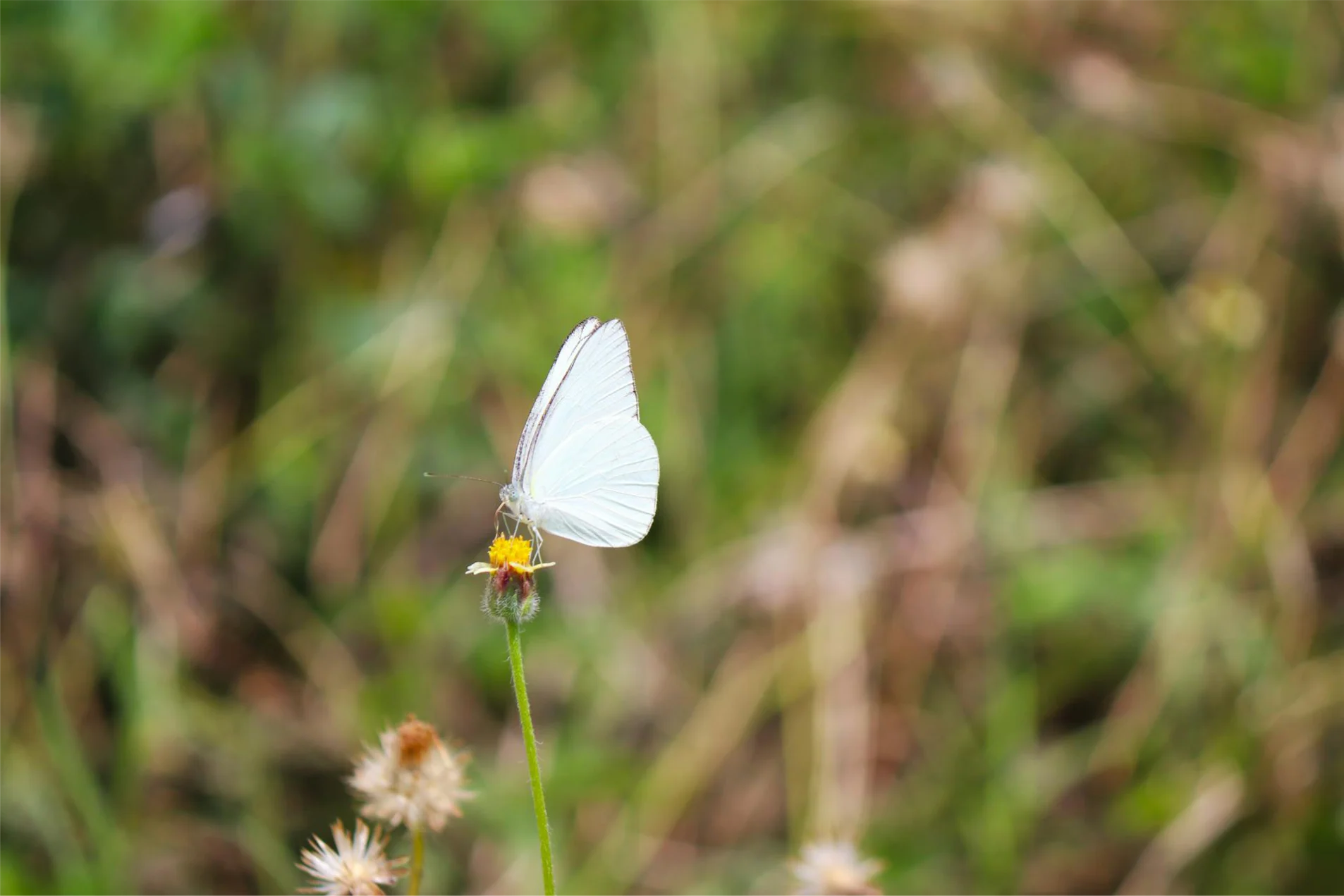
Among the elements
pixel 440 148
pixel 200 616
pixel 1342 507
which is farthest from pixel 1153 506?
pixel 200 616

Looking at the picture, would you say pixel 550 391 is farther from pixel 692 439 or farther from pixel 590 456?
pixel 692 439

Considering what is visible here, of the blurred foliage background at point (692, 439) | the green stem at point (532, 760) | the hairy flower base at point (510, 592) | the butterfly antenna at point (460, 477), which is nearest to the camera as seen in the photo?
the green stem at point (532, 760)

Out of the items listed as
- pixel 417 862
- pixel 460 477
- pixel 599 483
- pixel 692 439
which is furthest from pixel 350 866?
pixel 692 439

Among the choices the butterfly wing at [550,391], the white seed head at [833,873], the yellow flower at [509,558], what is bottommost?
the white seed head at [833,873]

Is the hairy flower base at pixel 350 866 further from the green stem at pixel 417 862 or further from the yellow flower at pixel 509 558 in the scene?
the yellow flower at pixel 509 558

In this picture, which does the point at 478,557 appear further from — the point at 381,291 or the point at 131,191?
the point at 131,191

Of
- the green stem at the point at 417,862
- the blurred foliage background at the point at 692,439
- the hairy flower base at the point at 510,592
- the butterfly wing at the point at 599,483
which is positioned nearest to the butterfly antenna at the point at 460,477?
the butterfly wing at the point at 599,483

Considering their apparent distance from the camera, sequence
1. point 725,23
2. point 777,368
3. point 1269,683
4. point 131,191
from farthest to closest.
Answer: point 725,23 → point 777,368 → point 131,191 → point 1269,683

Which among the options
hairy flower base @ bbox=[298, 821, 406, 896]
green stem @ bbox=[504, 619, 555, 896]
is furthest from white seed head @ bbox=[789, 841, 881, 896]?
hairy flower base @ bbox=[298, 821, 406, 896]
